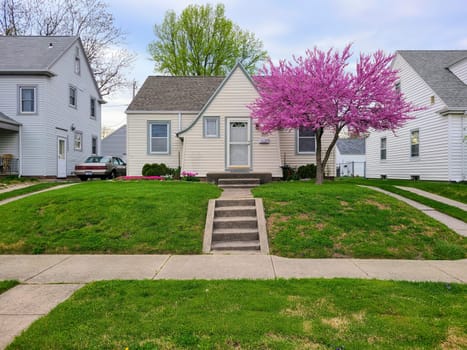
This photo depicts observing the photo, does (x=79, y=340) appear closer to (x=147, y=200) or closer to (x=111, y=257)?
(x=111, y=257)

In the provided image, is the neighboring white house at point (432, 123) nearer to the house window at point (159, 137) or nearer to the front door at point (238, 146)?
the front door at point (238, 146)

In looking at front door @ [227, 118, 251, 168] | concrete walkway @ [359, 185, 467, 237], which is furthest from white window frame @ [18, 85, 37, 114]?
concrete walkway @ [359, 185, 467, 237]

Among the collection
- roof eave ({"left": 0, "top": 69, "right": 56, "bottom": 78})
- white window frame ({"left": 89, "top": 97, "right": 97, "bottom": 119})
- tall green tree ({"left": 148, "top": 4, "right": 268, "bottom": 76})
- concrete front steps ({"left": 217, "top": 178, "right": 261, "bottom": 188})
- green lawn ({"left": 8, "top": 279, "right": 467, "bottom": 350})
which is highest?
tall green tree ({"left": 148, "top": 4, "right": 268, "bottom": 76})

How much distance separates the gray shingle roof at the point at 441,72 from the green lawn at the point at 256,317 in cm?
1500

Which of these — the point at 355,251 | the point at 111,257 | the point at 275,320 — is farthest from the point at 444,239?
the point at 111,257

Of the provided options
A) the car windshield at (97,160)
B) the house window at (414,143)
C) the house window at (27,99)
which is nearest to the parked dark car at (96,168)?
the car windshield at (97,160)

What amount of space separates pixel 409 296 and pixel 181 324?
2846 millimetres

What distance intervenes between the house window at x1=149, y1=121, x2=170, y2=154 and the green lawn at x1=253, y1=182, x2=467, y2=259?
9.38 meters

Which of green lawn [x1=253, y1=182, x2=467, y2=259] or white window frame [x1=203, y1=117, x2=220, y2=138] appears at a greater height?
white window frame [x1=203, y1=117, x2=220, y2=138]

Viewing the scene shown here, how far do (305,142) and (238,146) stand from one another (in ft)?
12.9

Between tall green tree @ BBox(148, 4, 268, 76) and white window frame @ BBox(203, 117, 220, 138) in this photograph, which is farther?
tall green tree @ BBox(148, 4, 268, 76)

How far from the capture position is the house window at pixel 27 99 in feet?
61.3

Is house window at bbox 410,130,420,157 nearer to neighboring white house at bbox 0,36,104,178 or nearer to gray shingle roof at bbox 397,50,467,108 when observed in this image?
gray shingle roof at bbox 397,50,467,108

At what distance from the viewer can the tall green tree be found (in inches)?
1282
